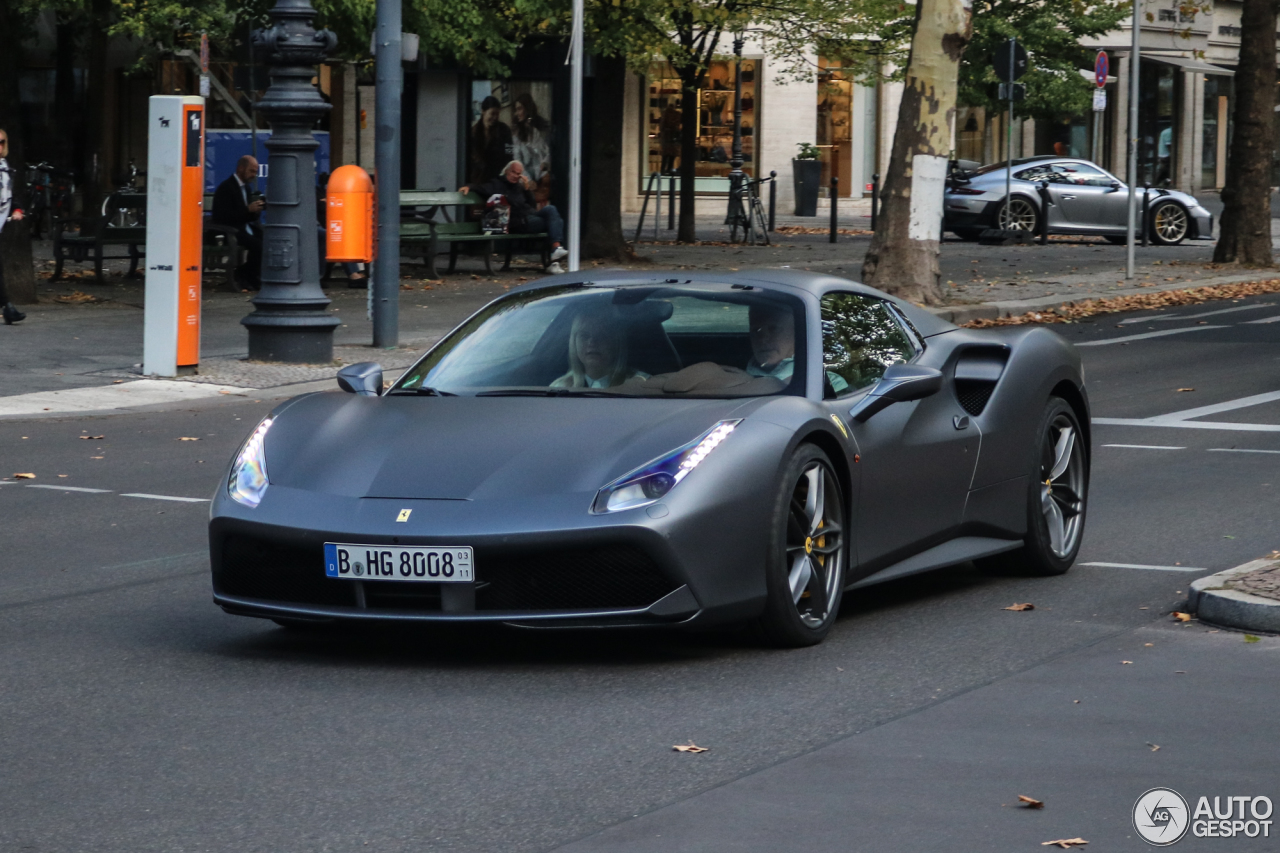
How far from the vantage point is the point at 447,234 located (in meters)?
25.3

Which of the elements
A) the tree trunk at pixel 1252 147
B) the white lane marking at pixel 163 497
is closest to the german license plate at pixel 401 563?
the white lane marking at pixel 163 497

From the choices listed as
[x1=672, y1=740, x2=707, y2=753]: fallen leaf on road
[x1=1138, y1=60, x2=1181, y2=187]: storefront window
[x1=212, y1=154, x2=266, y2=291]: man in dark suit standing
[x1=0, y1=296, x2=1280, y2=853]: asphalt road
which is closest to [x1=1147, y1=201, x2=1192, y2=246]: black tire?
[x1=212, y1=154, x2=266, y2=291]: man in dark suit standing

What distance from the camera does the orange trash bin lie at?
1742cm

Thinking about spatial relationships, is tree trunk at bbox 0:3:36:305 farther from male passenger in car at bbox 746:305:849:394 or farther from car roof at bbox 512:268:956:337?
male passenger in car at bbox 746:305:849:394

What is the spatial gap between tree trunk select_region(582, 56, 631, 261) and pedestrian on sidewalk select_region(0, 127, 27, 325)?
10.0m

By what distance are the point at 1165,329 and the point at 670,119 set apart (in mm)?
31126

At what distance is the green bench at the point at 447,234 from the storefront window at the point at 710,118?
2364cm

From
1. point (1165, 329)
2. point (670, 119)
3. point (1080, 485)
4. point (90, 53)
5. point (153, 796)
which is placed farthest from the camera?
point (670, 119)

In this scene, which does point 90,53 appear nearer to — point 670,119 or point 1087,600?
point 670,119

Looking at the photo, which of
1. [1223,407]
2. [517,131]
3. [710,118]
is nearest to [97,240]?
[517,131]

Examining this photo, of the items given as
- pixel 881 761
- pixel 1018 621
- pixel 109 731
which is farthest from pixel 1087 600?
pixel 109 731

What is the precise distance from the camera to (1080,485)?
8.39m

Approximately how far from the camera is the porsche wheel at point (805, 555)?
251 inches

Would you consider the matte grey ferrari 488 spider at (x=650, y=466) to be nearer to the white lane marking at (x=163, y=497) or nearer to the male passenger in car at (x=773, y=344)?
the male passenger in car at (x=773, y=344)
